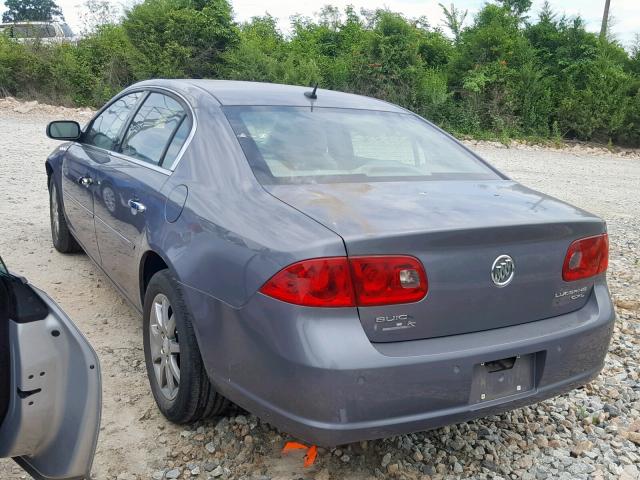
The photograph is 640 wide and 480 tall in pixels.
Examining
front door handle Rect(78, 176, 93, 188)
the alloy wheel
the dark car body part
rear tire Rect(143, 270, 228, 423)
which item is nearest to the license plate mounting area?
the dark car body part

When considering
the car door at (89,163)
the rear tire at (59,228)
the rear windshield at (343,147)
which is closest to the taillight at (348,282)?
the rear windshield at (343,147)

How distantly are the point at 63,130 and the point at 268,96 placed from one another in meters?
2.03

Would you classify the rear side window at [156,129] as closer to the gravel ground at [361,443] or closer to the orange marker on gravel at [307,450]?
the gravel ground at [361,443]

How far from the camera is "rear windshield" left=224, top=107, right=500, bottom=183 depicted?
2.85 meters

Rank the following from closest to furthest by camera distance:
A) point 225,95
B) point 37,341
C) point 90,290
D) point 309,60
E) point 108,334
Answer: point 37,341, point 225,95, point 108,334, point 90,290, point 309,60

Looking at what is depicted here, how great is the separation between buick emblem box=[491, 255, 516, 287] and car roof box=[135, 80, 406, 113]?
1.49m

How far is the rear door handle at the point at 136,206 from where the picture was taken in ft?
10.4

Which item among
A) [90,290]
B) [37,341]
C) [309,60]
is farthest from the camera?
[309,60]

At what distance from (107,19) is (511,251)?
22.3m

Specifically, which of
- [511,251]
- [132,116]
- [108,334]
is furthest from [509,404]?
[132,116]

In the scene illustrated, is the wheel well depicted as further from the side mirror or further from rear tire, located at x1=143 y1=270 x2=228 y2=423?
the side mirror

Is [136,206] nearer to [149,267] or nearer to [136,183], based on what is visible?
[136,183]

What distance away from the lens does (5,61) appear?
1947 centimetres

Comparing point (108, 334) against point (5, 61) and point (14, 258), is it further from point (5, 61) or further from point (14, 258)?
point (5, 61)
